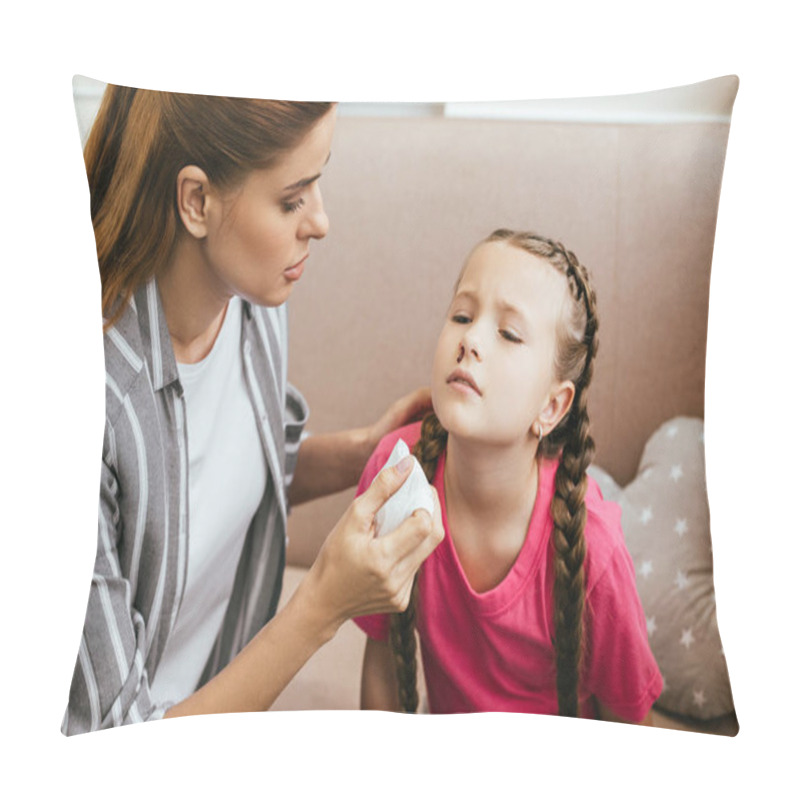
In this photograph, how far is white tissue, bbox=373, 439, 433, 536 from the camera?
5.32 ft

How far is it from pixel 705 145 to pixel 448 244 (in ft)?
1.15

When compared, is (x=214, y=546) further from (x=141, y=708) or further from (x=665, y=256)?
(x=665, y=256)

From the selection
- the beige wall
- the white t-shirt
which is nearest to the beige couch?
the beige wall

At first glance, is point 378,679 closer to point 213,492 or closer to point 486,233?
point 213,492

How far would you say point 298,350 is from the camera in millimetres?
1665

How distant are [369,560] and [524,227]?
0.47 metres

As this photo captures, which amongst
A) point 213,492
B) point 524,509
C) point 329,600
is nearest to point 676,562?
point 524,509

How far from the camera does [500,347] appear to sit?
5.26 ft

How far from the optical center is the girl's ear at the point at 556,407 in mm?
1615

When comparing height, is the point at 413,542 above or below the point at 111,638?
above

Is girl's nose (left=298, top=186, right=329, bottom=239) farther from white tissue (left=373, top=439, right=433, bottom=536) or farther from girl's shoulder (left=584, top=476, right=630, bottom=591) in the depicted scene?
girl's shoulder (left=584, top=476, right=630, bottom=591)

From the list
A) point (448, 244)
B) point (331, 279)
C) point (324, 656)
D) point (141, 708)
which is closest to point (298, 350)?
point (331, 279)

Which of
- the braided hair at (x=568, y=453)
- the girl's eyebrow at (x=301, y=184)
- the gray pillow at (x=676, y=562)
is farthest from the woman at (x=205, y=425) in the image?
the gray pillow at (x=676, y=562)

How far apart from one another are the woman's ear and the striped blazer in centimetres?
10
